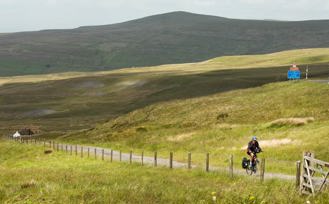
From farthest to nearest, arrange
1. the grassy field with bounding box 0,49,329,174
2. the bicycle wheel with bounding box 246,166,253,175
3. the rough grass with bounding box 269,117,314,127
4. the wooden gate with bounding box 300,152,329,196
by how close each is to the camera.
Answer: the rough grass with bounding box 269,117,314,127 < the grassy field with bounding box 0,49,329,174 < the bicycle wheel with bounding box 246,166,253,175 < the wooden gate with bounding box 300,152,329,196

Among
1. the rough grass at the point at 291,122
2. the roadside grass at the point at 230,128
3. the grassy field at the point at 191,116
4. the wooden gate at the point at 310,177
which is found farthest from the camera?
the rough grass at the point at 291,122

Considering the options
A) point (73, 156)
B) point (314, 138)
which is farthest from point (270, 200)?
point (73, 156)

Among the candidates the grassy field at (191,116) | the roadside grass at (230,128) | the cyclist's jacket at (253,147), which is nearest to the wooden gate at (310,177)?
the cyclist's jacket at (253,147)

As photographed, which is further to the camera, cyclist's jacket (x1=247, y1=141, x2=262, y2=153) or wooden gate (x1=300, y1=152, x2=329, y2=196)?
cyclist's jacket (x1=247, y1=141, x2=262, y2=153)

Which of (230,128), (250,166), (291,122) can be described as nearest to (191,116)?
(230,128)

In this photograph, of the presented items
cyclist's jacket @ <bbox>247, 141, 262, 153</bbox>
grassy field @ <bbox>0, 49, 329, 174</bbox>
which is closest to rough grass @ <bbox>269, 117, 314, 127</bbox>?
grassy field @ <bbox>0, 49, 329, 174</bbox>

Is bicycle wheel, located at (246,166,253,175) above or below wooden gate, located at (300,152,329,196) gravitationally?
below

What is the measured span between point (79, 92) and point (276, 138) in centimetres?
11042

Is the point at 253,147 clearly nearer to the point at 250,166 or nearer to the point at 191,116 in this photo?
the point at 250,166

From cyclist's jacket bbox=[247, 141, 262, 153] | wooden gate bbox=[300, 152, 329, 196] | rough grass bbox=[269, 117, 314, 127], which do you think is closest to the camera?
wooden gate bbox=[300, 152, 329, 196]

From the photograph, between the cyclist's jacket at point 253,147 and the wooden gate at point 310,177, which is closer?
the wooden gate at point 310,177

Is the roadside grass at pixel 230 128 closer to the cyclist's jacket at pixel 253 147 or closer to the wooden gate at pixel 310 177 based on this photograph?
the cyclist's jacket at pixel 253 147

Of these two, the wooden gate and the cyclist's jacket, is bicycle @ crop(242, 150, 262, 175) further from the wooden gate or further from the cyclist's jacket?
the wooden gate

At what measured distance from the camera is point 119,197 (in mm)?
13922
